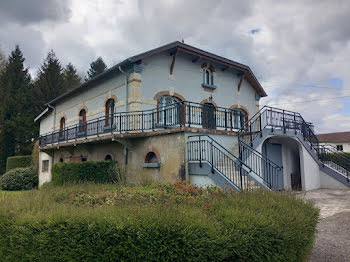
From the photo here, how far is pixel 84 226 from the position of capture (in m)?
3.64

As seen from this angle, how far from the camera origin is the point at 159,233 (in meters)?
3.41

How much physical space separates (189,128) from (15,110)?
26882 mm

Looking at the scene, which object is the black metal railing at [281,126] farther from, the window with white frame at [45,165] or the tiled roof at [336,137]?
the tiled roof at [336,137]

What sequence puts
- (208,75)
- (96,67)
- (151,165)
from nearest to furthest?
1. (151,165)
2. (208,75)
3. (96,67)

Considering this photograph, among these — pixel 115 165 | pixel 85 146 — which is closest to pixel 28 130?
pixel 85 146

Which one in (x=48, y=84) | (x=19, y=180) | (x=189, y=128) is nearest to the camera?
(x=189, y=128)

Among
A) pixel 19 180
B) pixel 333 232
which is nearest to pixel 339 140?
pixel 333 232

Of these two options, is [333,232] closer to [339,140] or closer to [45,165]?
[45,165]

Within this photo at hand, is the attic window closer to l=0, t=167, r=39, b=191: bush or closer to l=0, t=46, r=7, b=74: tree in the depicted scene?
l=0, t=167, r=39, b=191: bush

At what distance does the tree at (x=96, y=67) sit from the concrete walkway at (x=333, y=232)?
126 ft

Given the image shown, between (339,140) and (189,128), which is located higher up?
(339,140)

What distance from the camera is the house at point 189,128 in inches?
384

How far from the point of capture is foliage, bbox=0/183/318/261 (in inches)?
134

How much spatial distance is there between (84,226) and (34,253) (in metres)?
0.97
